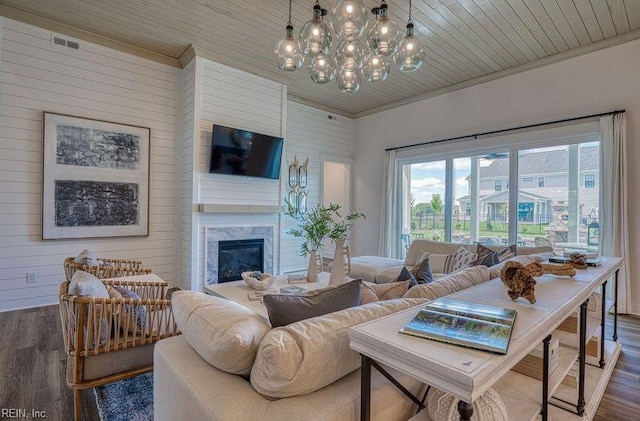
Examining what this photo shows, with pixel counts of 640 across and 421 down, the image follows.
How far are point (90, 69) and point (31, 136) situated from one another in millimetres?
1045

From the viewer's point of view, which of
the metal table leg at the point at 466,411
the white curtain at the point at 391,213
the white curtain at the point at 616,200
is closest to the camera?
the metal table leg at the point at 466,411

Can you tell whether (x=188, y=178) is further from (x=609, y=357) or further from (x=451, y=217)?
(x=609, y=357)

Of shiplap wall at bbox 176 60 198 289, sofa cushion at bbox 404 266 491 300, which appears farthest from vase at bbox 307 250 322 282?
shiplap wall at bbox 176 60 198 289

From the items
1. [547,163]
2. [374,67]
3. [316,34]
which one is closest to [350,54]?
[374,67]

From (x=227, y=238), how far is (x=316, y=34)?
3.10 meters

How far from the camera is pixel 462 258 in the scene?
3.72m

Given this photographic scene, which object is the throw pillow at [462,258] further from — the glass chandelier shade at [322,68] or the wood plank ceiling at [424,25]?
the wood plank ceiling at [424,25]

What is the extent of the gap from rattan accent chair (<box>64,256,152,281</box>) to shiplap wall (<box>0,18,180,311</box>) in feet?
3.98

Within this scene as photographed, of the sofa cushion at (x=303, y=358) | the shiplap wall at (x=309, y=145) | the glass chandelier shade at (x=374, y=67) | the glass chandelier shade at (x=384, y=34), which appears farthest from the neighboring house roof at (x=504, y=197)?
the sofa cushion at (x=303, y=358)

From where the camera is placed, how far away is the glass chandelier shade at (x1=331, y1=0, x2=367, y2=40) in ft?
7.30

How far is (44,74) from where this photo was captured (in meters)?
3.70

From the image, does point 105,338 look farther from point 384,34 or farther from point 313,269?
point 384,34

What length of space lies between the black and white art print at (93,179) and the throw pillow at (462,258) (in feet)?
13.0

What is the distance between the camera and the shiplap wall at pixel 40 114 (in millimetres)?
3535
